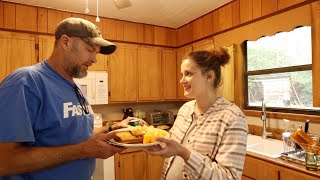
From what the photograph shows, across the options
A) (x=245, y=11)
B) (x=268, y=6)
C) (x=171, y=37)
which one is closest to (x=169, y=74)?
(x=171, y=37)

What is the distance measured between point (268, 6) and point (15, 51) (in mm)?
2685

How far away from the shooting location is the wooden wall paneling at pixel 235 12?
2406 mm

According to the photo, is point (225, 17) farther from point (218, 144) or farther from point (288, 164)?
point (218, 144)

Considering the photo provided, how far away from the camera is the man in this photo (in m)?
0.83

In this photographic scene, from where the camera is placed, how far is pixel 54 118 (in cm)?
95

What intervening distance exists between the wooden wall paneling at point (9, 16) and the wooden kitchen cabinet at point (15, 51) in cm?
9

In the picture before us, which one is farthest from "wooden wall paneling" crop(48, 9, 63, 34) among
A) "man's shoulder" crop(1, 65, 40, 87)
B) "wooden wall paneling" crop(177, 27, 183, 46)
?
"man's shoulder" crop(1, 65, 40, 87)

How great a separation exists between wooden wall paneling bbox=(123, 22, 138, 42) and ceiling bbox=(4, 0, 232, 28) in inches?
2.9

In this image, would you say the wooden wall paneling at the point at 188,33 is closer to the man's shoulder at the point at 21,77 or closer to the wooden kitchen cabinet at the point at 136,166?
the wooden kitchen cabinet at the point at 136,166

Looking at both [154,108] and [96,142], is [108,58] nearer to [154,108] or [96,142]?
[154,108]

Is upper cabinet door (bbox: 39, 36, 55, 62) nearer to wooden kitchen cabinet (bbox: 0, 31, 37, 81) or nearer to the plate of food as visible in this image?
wooden kitchen cabinet (bbox: 0, 31, 37, 81)

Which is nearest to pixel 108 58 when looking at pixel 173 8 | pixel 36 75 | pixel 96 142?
pixel 173 8

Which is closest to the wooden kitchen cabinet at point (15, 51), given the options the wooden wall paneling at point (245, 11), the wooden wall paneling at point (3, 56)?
the wooden wall paneling at point (3, 56)

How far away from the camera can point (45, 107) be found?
3.10 feet
